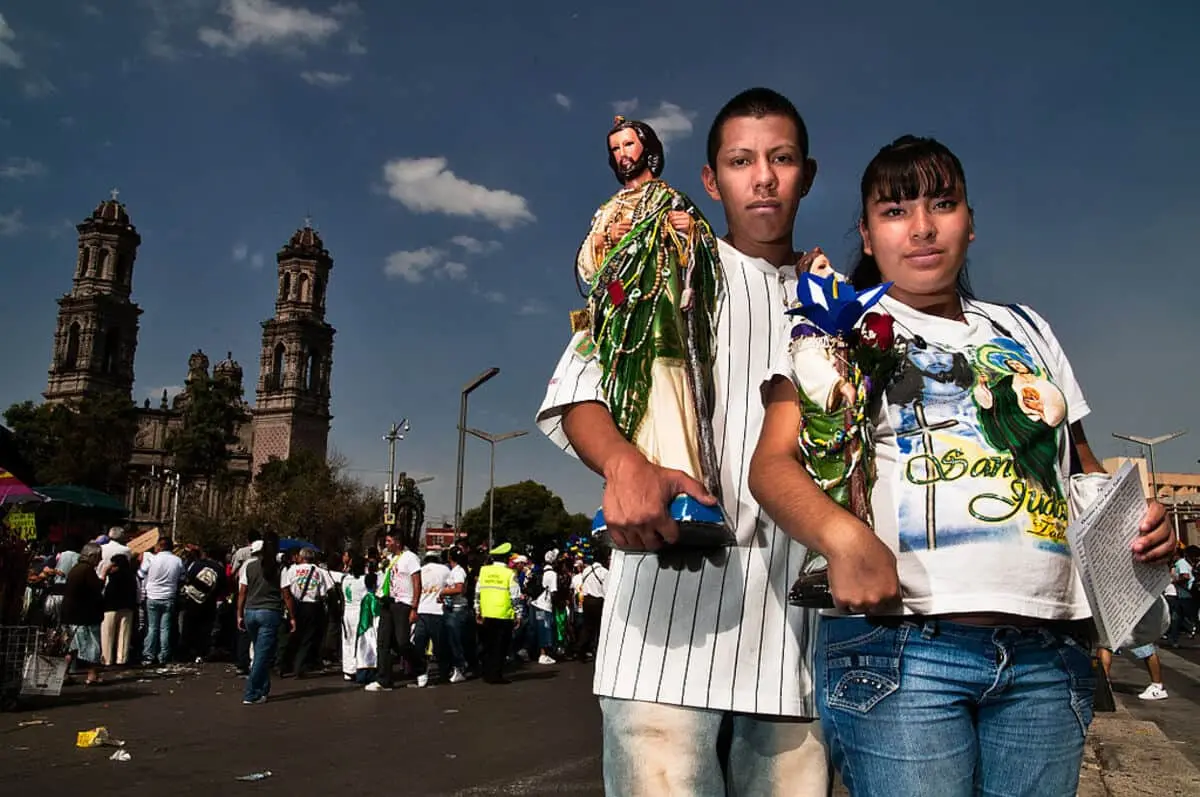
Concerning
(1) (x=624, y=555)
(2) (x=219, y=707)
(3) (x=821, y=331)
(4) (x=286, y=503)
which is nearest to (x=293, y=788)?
(2) (x=219, y=707)

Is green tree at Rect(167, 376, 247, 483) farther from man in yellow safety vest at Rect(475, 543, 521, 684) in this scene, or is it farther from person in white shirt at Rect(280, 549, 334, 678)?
man in yellow safety vest at Rect(475, 543, 521, 684)

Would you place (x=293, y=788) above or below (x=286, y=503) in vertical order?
below

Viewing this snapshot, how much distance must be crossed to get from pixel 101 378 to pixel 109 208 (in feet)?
51.5

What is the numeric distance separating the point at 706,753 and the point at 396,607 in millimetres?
12065

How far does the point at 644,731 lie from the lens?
1646 millimetres

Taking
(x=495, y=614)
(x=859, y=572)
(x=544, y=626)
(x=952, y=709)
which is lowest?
(x=544, y=626)

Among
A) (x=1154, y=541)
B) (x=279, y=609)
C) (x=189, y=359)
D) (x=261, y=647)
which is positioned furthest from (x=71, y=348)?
(x=1154, y=541)

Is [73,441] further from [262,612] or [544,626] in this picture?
[262,612]

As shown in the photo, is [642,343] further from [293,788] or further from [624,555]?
[293,788]

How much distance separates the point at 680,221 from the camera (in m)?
1.76

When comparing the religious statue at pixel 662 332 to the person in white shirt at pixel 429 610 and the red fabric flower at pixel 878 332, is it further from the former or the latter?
the person in white shirt at pixel 429 610

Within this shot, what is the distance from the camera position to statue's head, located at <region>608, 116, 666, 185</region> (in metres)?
2.10

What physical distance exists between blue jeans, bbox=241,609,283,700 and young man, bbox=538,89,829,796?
1063cm

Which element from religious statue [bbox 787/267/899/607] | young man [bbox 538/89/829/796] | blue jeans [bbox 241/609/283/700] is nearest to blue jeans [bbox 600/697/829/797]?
young man [bbox 538/89/829/796]
